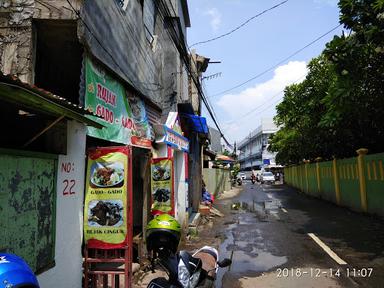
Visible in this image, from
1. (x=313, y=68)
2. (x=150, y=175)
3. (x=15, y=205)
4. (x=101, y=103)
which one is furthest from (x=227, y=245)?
(x=313, y=68)

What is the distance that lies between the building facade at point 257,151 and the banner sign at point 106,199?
48.4 metres

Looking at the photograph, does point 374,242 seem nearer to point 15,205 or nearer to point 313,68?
point 15,205

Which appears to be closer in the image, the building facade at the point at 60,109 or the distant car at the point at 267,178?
the building facade at the point at 60,109

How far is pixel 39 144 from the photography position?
14.8 ft

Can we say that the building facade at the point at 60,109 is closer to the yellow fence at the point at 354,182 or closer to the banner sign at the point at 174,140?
the banner sign at the point at 174,140

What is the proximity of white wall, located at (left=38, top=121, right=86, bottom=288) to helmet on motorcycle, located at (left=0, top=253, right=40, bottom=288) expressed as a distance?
2143 mm

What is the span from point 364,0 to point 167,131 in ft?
17.8

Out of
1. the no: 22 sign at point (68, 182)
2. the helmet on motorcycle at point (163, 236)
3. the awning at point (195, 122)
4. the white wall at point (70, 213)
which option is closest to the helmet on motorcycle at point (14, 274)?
the helmet on motorcycle at point (163, 236)

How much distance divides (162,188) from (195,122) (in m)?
6.28

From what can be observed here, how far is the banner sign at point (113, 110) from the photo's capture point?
567cm

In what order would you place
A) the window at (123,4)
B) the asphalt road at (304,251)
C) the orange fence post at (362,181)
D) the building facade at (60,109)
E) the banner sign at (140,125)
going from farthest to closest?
the orange fence post at (362,181), the banner sign at (140,125), the window at (123,4), the asphalt road at (304,251), the building facade at (60,109)

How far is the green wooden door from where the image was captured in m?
3.32

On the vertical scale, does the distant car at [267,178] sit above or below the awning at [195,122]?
below

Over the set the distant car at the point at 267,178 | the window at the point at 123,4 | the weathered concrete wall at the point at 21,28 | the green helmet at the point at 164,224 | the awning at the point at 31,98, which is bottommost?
the green helmet at the point at 164,224
